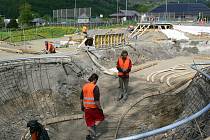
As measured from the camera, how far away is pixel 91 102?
8055 mm

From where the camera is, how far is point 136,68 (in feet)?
55.6

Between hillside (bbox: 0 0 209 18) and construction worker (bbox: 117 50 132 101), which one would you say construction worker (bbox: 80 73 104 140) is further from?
hillside (bbox: 0 0 209 18)

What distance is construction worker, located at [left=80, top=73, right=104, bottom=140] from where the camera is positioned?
26.0 ft

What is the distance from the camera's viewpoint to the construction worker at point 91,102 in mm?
7922

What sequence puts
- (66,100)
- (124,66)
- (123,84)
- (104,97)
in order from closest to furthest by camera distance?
(124,66) → (123,84) → (66,100) → (104,97)

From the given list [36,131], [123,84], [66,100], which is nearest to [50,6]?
[66,100]

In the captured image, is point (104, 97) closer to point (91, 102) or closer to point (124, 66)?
point (124, 66)

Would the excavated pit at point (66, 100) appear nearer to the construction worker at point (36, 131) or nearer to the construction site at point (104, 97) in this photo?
the construction site at point (104, 97)

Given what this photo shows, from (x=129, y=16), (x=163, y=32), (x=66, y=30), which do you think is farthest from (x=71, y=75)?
(x=129, y=16)

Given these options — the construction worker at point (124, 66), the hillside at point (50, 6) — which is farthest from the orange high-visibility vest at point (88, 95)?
the hillside at point (50, 6)

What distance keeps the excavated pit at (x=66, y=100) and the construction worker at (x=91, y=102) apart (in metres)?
1.03

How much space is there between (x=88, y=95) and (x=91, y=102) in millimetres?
182

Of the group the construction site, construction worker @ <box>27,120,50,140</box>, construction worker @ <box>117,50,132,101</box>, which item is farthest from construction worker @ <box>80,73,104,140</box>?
construction worker @ <box>117,50,132,101</box>

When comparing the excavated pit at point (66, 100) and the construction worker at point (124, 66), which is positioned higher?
the construction worker at point (124, 66)
